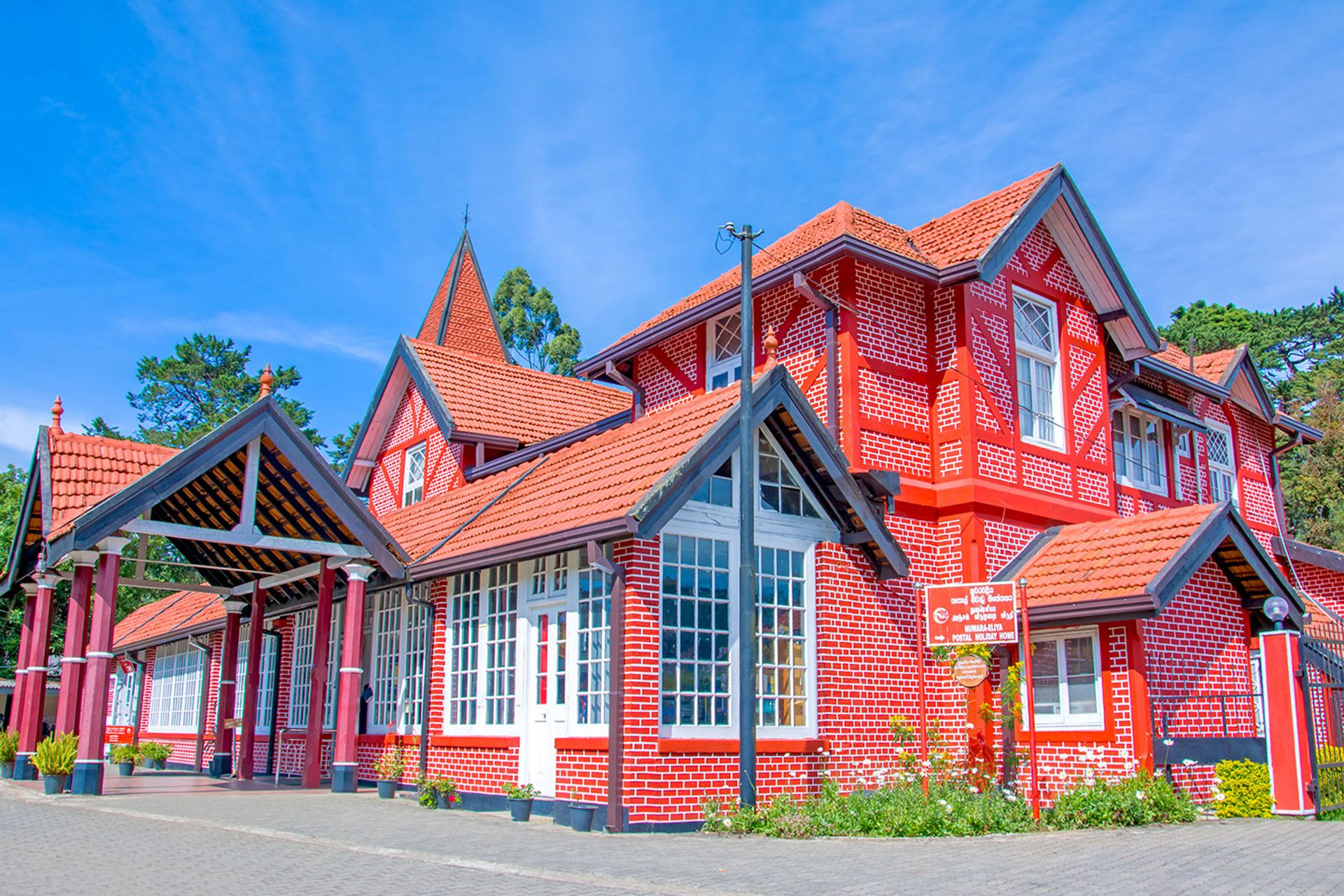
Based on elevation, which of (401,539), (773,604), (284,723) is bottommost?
(284,723)

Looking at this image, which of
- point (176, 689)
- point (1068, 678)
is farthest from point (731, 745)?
point (176, 689)

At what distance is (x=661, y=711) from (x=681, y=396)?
22.2ft

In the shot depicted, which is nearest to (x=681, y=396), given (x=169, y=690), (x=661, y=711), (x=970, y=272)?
(x=970, y=272)

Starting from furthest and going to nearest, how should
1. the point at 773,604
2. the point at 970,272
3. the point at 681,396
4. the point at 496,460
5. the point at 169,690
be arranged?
the point at 169,690, the point at 496,460, the point at 681,396, the point at 970,272, the point at 773,604

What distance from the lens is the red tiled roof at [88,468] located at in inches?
539

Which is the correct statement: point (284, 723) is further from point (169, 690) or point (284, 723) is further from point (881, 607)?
point (881, 607)

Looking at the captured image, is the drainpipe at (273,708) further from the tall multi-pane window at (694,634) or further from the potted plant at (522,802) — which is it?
the tall multi-pane window at (694,634)

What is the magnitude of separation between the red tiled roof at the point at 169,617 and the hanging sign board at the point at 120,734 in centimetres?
223

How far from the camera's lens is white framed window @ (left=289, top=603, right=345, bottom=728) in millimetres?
18062

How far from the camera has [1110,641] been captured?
1303 centimetres

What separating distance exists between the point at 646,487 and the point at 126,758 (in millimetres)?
14157

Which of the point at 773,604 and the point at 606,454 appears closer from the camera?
Answer: the point at 773,604

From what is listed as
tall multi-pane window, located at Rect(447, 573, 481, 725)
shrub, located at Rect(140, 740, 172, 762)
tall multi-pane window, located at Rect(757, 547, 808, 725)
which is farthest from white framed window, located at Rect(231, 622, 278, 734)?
tall multi-pane window, located at Rect(757, 547, 808, 725)

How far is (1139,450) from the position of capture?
1933 cm
